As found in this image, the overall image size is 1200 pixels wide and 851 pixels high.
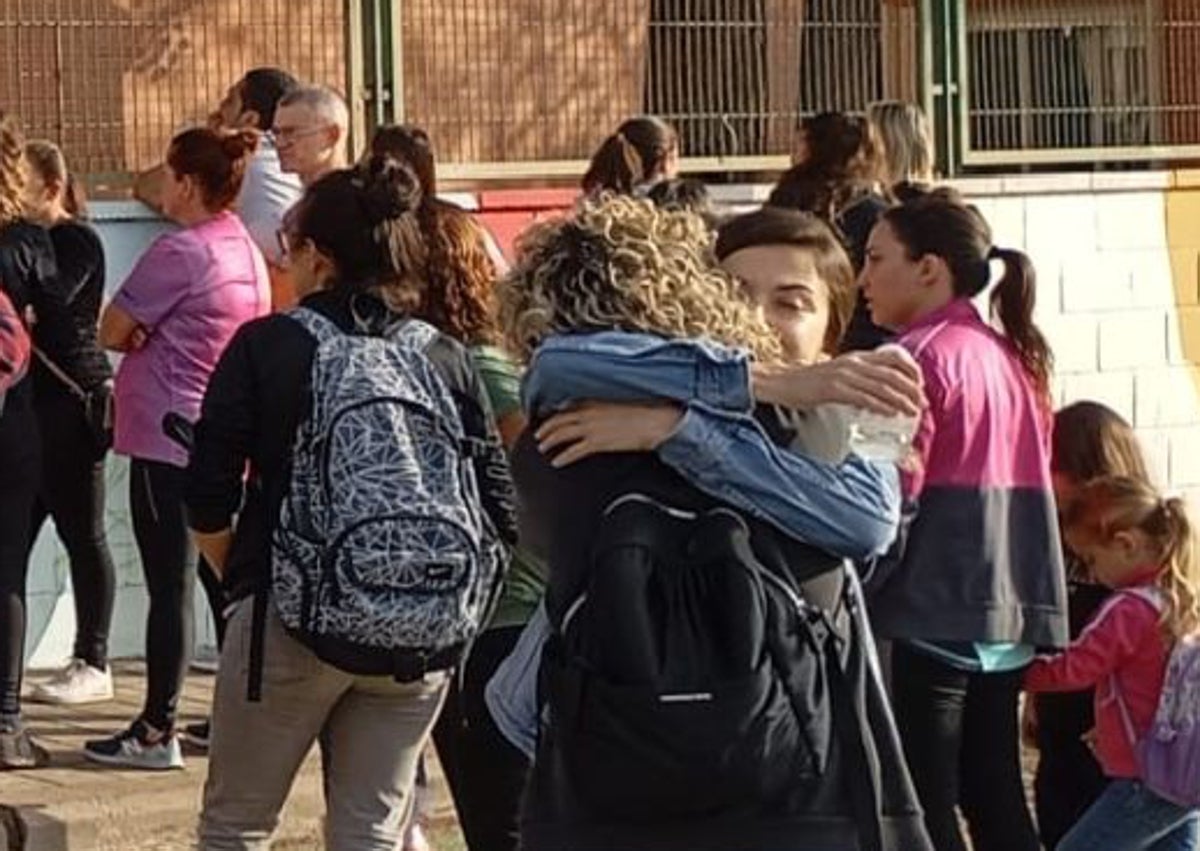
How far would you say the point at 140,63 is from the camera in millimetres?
9797

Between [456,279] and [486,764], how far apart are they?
1102mm

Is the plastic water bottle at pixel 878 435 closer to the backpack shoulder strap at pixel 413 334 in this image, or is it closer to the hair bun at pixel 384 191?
the backpack shoulder strap at pixel 413 334

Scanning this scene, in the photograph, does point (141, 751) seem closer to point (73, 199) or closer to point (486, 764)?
point (73, 199)

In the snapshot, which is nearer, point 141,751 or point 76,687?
point 141,751

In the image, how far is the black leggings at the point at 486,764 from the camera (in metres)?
6.47

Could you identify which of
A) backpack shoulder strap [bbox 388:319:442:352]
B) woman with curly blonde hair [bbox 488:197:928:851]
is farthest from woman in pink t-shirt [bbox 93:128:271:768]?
woman with curly blonde hair [bbox 488:197:928:851]

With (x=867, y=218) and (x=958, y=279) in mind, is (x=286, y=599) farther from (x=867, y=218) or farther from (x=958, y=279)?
(x=867, y=218)

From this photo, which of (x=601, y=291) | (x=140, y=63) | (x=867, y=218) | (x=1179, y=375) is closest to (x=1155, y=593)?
(x=867, y=218)

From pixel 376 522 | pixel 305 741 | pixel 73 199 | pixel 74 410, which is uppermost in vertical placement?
pixel 73 199

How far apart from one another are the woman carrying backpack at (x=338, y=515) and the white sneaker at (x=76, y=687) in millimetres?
3079

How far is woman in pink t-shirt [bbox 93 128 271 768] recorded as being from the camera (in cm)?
794

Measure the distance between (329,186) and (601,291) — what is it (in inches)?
60.9

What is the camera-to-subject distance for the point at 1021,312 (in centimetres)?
670

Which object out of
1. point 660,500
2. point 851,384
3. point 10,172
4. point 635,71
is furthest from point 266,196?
point 851,384
